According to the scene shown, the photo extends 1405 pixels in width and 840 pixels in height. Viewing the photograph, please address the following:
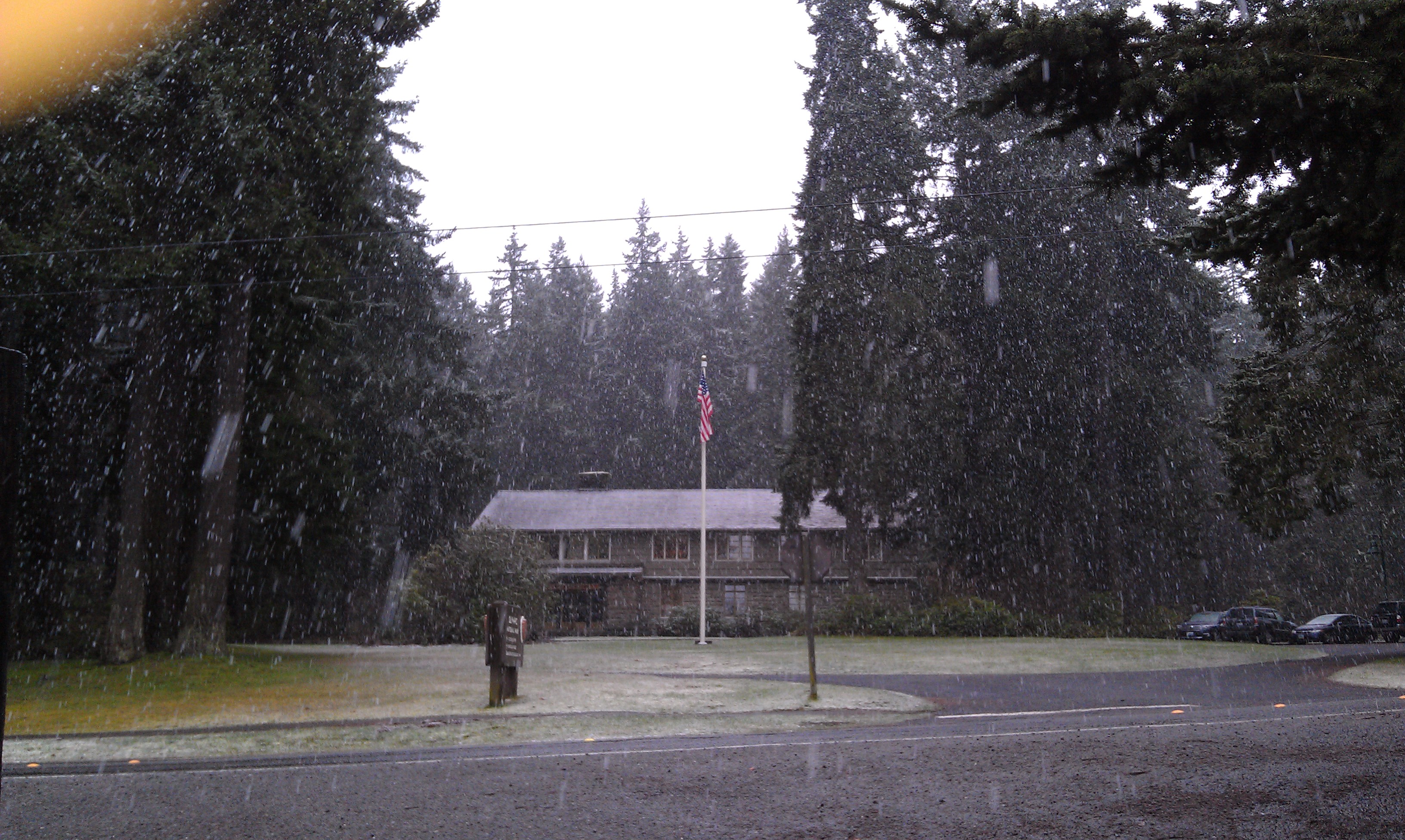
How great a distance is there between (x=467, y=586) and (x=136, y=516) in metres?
14.9

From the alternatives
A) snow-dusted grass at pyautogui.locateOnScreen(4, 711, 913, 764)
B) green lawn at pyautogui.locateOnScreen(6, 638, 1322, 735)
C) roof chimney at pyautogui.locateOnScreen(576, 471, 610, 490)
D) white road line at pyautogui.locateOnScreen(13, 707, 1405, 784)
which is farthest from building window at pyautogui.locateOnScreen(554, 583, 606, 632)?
white road line at pyautogui.locateOnScreen(13, 707, 1405, 784)

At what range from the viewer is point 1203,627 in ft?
121

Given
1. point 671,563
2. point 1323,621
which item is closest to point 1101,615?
point 1323,621

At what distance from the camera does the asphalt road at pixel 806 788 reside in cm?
568

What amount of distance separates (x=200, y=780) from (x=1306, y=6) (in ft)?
33.3

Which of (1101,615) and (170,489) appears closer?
(170,489)

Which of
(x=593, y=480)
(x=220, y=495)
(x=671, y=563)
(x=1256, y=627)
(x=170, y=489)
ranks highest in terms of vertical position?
(x=593, y=480)

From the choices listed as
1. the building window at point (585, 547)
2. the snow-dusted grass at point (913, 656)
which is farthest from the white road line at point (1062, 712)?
the building window at point (585, 547)

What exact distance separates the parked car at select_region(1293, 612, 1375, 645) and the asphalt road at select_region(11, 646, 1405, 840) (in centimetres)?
2913

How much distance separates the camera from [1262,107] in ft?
22.7

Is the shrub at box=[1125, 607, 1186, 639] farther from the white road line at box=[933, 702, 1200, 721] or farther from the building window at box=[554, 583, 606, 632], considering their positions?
the white road line at box=[933, 702, 1200, 721]

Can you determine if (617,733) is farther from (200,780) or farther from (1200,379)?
(1200,379)

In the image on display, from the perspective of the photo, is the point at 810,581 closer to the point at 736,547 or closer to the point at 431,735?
the point at 431,735

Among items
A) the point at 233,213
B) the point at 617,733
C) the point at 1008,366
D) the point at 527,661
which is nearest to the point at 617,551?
the point at 1008,366
